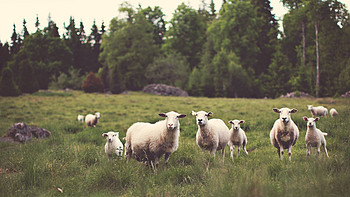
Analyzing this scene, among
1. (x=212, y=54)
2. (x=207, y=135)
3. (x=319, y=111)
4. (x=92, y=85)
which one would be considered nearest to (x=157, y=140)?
(x=207, y=135)

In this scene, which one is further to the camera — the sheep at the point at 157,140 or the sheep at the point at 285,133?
the sheep at the point at 285,133

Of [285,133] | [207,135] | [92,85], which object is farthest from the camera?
[92,85]

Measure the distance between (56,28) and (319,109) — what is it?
2223 inches

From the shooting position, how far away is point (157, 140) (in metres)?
6.33

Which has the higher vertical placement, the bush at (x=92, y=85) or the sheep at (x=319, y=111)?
the bush at (x=92, y=85)

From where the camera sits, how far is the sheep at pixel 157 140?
6.25 metres

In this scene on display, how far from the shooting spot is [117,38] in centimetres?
4672

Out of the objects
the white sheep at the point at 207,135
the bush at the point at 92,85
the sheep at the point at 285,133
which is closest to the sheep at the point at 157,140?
the white sheep at the point at 207,135

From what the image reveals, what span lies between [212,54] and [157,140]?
38.7m

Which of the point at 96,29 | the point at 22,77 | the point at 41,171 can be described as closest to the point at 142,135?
the point at 41,171

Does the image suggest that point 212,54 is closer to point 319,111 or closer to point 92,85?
point 92,85

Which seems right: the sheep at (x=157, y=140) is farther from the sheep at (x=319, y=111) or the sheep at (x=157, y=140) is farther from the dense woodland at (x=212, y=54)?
the dense woodland at (x=212, y=54)

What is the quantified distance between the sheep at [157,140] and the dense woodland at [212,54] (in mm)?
24645

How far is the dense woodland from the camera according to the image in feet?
101
